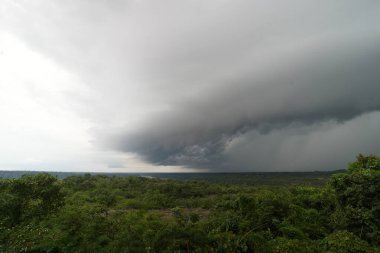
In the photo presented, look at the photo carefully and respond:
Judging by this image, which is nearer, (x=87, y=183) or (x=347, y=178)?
A: (x=347, y=178)

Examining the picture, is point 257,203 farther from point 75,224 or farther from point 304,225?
point 75,224

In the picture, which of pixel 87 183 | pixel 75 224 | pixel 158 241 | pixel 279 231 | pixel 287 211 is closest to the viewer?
pixel 158 241

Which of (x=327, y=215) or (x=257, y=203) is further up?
(x=257, y=203)

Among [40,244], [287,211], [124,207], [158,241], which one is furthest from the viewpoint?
[124,207]

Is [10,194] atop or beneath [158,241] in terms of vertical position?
atop

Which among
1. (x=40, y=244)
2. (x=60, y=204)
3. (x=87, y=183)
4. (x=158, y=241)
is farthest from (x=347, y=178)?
(x=87, y=183)

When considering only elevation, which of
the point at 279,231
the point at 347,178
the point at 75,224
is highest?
the point at 347,178

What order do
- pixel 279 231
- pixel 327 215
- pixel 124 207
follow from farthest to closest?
pixel 124 207 → pixel 327 215 → pixel 279 231

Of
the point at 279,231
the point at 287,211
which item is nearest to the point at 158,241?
the point at 279,231

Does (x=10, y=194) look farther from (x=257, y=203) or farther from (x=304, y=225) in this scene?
(x=304, y=225)
